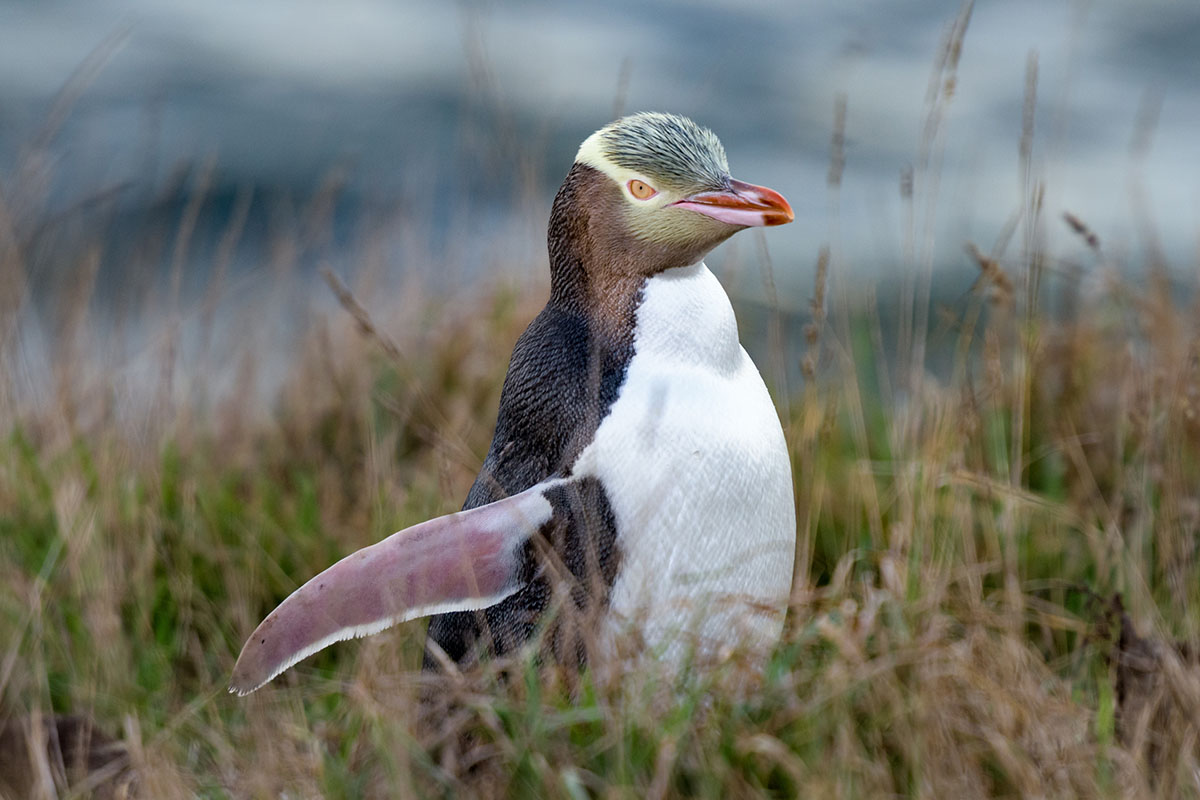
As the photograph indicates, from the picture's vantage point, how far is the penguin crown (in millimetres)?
2361

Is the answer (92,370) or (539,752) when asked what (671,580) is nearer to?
(539,752)

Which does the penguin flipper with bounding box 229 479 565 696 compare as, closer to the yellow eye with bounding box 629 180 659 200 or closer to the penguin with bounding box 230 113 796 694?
the penguin with bounding box 230 113 796 694

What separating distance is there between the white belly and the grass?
0.15 metres

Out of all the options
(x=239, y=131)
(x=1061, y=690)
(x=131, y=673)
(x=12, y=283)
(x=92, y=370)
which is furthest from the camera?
(x=239, y=131)

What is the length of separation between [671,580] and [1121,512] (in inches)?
66.1

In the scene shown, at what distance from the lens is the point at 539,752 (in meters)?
1.84

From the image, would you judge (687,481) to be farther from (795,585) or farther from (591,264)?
(795,585)

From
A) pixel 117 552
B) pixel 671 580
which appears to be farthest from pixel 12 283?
pixel 671 580

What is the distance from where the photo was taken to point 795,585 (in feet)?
9.91

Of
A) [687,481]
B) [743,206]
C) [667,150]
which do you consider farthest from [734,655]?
[667,150]

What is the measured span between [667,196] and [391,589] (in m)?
0.85

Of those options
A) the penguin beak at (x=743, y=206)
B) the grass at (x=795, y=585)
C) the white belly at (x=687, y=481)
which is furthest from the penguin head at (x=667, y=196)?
the grass at (x=795, y=585)

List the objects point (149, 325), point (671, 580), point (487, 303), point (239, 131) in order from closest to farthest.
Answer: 1. point (671, 580)
2. point (149, 325)
3. point (487, 303)
4. point (239, 131)

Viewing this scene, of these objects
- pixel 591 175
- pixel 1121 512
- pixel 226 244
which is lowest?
pixel 1121 512
